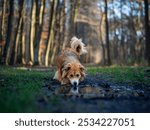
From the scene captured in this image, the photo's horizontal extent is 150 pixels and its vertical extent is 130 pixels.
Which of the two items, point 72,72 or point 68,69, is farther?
point 68,69

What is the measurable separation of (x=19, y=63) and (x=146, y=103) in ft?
71.3

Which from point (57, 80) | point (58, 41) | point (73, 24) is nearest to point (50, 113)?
point (57, 80)

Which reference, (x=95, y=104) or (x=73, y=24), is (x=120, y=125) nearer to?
(x=95, y=104)

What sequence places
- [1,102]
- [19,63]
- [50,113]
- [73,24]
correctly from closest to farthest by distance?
[50,113], [1,102], [19,63], [73,24]

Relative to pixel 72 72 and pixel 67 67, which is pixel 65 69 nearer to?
pixel 67 67

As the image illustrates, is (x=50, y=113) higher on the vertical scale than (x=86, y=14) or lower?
lower

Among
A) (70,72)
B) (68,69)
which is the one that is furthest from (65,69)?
(70,72)

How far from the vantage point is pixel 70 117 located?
684cm

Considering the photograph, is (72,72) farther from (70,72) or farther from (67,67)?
(67,67)

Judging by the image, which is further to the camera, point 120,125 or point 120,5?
point 120,5

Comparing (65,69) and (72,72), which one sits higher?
(65,69)

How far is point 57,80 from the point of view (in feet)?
47.3

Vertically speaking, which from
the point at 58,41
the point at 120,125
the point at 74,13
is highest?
the point at 74,13

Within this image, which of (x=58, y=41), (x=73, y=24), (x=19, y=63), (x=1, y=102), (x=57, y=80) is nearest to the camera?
(x=1, y=102)
